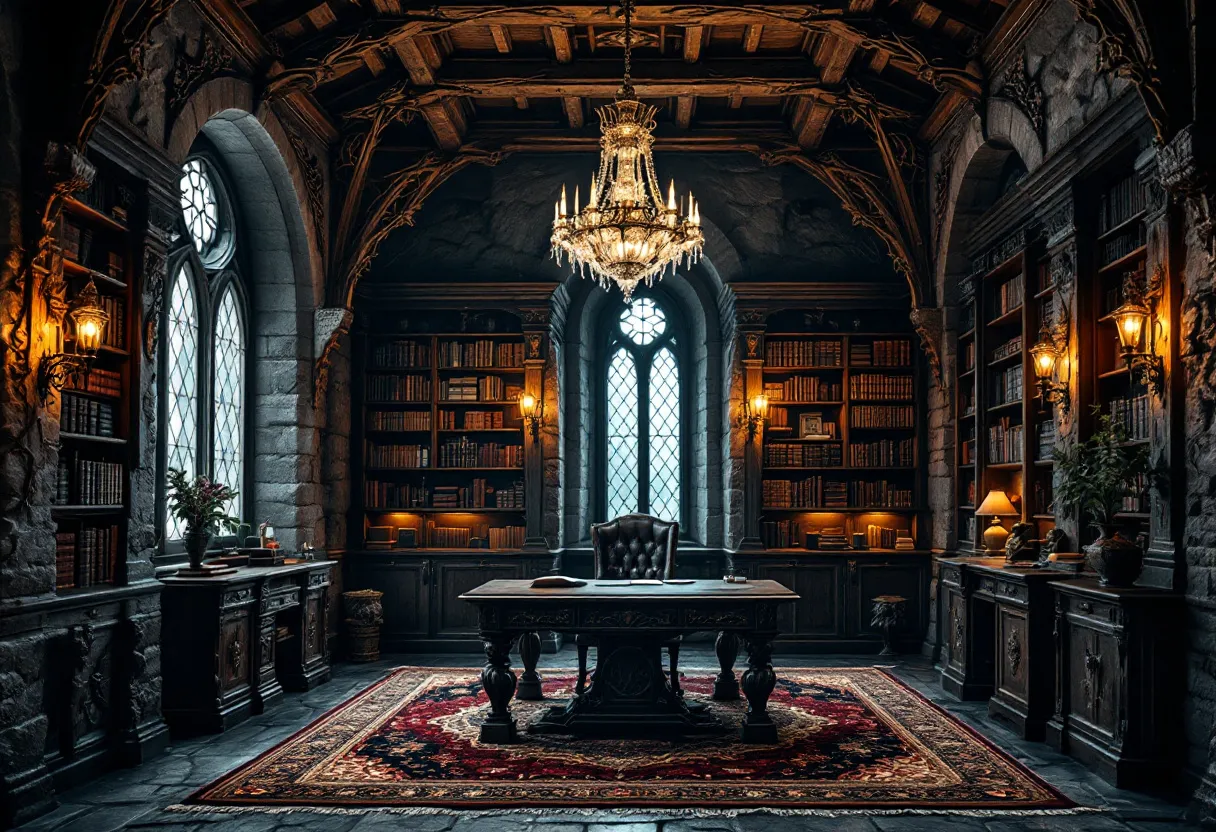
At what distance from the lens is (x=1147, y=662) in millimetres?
5215

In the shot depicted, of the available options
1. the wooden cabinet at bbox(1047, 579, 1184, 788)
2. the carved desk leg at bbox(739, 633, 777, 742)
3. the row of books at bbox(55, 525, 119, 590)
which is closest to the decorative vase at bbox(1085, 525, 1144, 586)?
the wooden cabinet at bbox(1047, 579, 1184, 788)

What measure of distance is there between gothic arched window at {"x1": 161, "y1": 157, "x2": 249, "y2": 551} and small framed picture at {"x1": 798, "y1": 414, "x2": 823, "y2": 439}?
5.00m

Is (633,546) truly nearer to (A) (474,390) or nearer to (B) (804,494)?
(B) (804,494)

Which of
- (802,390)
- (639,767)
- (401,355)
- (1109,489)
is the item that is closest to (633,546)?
(639,767)

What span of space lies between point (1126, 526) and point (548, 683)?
4.14 meters

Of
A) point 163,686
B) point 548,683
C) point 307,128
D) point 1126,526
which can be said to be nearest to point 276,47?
point 307,128

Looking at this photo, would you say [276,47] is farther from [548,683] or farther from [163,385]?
[548,683]

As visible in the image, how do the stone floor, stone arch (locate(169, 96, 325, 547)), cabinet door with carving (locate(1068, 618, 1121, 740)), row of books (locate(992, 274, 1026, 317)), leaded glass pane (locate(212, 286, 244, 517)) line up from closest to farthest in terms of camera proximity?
the stone floor < cabinet door with carving (locate(1068, 618, 1121, 740)) < row of books (locate(992, 274, 1026, 317)) < leaded glass pane (locate(212, 286, 244, 517)) < stone arch (locate(169, 96, 325, 547))

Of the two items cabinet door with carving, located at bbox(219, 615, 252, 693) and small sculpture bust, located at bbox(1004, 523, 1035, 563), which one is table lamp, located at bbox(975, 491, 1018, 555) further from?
cabinet door with carving, located at bbox(219, 615, 252, 693)

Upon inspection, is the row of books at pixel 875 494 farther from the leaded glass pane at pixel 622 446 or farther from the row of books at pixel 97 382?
the row of books at pixel 97 382

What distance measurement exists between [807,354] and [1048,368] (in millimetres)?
3528

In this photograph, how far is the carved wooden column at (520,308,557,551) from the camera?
10.2 metres

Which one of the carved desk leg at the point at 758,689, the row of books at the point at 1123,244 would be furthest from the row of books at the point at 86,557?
the row of books at the point at 1123,244

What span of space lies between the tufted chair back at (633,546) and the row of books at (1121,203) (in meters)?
3.37
